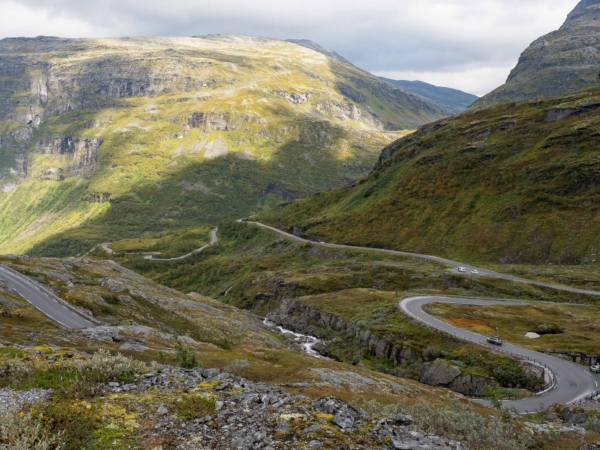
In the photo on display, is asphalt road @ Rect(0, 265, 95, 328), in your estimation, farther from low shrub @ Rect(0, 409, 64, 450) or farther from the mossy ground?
the mossy ground

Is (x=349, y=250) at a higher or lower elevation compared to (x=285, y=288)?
higher

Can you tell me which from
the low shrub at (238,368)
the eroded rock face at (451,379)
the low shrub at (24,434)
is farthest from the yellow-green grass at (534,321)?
the low shrub at (24,434)

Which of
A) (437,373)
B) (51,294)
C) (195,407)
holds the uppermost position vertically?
(195,407)

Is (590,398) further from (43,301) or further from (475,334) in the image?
(43,301)

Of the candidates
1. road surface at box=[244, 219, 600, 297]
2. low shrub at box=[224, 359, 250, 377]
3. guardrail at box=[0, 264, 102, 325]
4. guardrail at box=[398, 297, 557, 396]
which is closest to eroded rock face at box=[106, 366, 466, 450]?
low shrub at box=[224, 359, 250, 377]

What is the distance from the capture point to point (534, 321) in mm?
63594

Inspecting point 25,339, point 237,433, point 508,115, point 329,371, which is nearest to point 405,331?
point 329,371

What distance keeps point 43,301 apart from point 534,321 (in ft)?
242

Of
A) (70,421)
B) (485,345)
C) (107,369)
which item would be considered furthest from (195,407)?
(485,345)

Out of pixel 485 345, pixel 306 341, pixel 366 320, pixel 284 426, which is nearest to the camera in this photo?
pixel 284 426

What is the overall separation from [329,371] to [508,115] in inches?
6352

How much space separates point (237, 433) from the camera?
39.1 feet

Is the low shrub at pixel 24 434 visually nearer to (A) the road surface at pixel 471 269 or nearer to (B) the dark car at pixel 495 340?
(B) the dark car at pixel 495 340

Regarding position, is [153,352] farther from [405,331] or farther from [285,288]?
[285,288]
